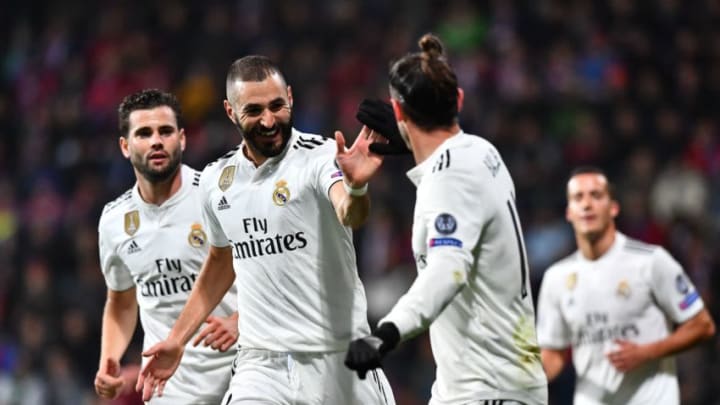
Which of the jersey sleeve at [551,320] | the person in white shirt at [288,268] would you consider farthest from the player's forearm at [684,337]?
the person in white shirt at [288,268]

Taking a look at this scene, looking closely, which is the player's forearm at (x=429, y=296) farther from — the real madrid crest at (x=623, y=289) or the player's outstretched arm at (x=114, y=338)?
the real madrid crest at (x=623, y=289)

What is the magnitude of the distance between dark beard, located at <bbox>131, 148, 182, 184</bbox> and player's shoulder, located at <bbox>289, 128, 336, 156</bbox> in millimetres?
1109

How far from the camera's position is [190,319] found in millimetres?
6305

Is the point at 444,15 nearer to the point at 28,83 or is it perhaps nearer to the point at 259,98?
the point at 28,83

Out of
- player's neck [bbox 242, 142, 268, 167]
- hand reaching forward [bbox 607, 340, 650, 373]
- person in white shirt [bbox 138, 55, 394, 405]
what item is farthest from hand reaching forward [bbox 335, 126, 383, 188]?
hand reaching forward [bbox 607, 340, 650, 373]

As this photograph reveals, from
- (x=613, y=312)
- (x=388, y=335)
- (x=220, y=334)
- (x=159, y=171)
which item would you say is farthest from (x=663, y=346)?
(x=388, y=335)

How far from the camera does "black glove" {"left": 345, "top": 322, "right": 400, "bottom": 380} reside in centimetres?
443

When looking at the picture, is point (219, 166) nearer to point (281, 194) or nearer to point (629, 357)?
point (281, 194)

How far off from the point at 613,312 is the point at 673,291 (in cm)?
43

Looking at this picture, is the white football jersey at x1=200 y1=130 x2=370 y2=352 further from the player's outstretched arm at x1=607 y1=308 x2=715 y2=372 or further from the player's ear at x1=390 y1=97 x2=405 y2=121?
the player's outstretched arm at x1=607 y1=308 x2=715 y2=372

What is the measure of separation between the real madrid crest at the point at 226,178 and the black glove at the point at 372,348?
1827 millimetres

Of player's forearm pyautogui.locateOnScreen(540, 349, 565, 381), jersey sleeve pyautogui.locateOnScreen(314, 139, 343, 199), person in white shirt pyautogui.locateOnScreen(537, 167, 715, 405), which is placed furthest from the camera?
player's forearm pyautogui.locateOnScreen(540, 349, 565, 381)

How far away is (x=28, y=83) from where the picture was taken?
1792 cm

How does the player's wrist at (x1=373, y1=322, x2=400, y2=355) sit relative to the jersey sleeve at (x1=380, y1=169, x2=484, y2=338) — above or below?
below
